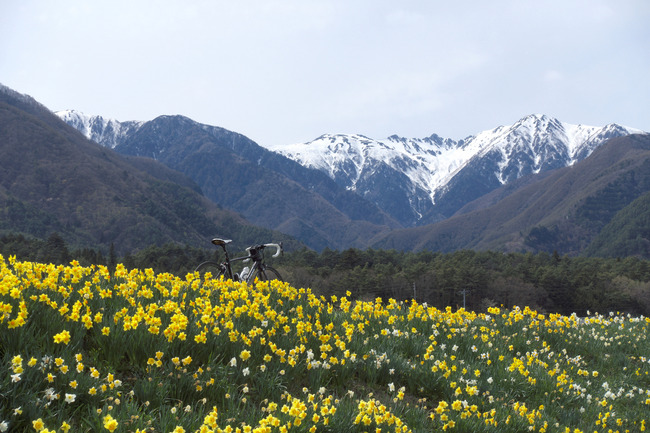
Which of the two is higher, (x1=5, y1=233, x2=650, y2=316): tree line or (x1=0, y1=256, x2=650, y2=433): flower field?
(x1=0, y1=256, x2=650, y2=433): flower field

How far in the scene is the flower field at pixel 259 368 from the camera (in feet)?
13.4

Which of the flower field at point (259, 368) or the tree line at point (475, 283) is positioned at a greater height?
the flower field at point (259, 368)

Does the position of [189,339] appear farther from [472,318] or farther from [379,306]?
[472,318]

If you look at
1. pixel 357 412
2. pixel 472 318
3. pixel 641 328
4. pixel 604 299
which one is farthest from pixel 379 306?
pixel 604 299

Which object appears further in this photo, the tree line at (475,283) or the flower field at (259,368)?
the tree line at (475,283)

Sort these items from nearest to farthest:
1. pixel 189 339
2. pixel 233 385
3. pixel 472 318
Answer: pixel 233 385 < pixel 189 339 < pixel 472 318

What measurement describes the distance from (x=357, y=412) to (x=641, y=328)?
36.3ft

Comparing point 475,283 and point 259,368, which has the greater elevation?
point 259,368

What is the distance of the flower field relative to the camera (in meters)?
4.07

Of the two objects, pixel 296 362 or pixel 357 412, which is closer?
pixel 357 412

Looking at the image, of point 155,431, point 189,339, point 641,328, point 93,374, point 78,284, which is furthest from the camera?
point 641,328

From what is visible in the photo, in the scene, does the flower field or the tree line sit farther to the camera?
the tree line

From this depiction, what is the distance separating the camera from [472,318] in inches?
393

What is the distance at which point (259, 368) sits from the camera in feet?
17.6
